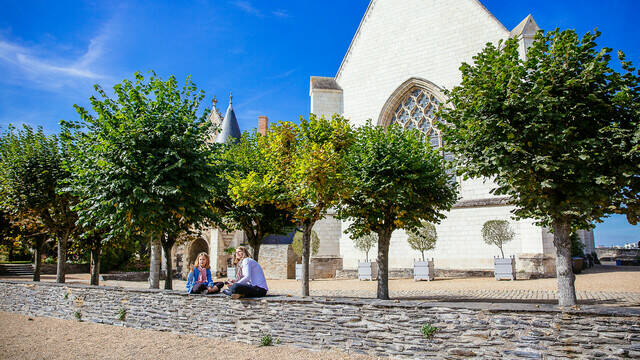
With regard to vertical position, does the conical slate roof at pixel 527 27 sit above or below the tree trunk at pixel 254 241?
above

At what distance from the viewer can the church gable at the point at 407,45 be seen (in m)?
20.0

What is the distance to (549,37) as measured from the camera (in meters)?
6.89

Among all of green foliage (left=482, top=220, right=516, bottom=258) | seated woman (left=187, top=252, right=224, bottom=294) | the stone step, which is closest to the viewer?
seated woman (left=187, top=252, right=224, bottom=294)

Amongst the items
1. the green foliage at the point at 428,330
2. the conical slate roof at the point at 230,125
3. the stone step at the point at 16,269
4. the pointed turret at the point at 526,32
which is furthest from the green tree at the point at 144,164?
the conical slate roof at the point at 230,125

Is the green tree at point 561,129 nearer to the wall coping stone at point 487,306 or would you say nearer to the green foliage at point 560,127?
the green foliage at point 560,127

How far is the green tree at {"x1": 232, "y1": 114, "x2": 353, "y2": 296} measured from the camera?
29.6 ft

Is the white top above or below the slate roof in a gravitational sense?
below

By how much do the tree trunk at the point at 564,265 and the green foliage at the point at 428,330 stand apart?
3.23 meters

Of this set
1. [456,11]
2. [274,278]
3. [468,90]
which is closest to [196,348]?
[468,90]

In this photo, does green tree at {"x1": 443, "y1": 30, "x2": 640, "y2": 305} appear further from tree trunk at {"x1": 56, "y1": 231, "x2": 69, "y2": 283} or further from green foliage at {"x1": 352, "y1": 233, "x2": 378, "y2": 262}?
green foliage at {"x1": 352, "y1": 233, "x2": 378, "y2": 262}

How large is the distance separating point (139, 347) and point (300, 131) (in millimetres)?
6489

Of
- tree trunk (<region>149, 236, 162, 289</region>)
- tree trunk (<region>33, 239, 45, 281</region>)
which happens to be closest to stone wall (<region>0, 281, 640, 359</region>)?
tree trunk (<region>149, 236, 162, 289</region>)

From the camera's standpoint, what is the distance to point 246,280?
7.52 meters

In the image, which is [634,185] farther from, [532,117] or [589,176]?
→ [532,117]
